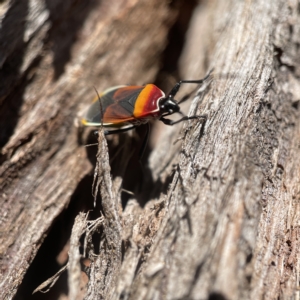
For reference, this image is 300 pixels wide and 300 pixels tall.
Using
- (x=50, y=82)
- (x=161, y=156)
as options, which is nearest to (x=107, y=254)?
(x=161, y=156)

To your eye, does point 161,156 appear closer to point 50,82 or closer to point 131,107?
point 131,107

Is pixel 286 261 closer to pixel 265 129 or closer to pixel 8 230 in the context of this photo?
pixel 265 129

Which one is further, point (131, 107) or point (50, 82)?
point (50, 82)

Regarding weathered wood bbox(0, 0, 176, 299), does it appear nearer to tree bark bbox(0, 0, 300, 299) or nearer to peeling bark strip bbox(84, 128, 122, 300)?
tree bark bbox(0, 0, 300, 299)

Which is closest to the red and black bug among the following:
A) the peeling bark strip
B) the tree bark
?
the tree bark

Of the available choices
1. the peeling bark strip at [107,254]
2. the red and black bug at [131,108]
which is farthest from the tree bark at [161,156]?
the red and black bug at [131,108]

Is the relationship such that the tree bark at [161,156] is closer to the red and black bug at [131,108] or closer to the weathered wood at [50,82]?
the weathered wood at [50,82]
